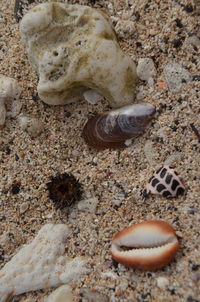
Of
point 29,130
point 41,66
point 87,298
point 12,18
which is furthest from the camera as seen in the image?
point 12,18

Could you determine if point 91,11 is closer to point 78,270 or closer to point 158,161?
point 158,161

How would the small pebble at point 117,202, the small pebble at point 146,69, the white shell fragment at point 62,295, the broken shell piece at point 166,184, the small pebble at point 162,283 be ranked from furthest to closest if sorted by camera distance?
the small pebble at point 146,69
the small pebble at point 117,202
the broken shell piece at point 166,184
the white shell fragment at point 62,295
the small pebble at point 162,283

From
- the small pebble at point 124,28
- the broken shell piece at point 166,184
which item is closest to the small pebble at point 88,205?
the broken shell piece at point 166,184

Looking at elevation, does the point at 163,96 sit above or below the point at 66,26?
below

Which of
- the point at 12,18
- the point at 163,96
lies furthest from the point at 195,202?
the point at 12,18

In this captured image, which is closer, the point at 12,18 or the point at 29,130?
the point at 29,130

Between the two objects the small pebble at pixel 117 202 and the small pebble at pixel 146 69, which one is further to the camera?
the small pebble at pixel 146 69

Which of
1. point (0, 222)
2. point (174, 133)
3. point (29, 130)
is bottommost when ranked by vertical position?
point (0, 222)

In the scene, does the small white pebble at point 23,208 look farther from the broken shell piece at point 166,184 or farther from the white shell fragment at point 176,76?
the white shell fragment at point 176,76

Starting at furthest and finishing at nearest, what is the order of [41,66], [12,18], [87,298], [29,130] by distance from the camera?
[12,18] → [29,130] → [41,66] → [87,298]
